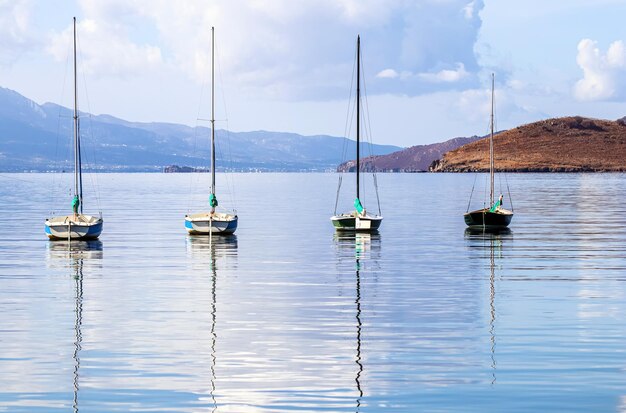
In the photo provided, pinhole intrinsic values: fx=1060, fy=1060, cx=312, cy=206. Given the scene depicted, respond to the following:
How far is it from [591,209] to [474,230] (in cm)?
3634

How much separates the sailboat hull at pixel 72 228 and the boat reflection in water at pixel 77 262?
406 millimetres

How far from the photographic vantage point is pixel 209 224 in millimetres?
61938

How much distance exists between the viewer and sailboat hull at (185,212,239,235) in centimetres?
6209

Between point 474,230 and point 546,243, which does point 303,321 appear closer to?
point 546,243

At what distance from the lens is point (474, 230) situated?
69500 millimetres

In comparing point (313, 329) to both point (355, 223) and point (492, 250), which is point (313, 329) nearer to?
point (492, 250)

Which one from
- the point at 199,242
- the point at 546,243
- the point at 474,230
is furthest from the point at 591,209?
the point at 199,242

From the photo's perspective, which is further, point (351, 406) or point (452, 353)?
point (452, 353)

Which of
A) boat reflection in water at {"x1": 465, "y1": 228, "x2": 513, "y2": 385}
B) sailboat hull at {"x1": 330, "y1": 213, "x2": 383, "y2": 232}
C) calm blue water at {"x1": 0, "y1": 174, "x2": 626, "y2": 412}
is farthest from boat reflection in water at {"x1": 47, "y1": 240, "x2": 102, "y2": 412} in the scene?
sailboat hull at {"x1": 330, "y1": 213, "x2": 383, "y2": 232}

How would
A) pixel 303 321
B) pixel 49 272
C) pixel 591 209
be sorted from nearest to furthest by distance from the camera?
pixel 303 321 → pixel 49 272 → pixel 591 209

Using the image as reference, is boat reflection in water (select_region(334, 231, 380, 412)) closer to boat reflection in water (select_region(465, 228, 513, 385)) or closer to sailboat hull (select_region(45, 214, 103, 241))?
boat reflection in water (select_region(465, 228, 513, 385))

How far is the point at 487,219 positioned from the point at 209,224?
1865cm

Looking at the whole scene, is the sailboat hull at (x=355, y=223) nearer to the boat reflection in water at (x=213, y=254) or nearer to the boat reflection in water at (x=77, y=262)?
the boat reflection in water at (x=213, y=254)

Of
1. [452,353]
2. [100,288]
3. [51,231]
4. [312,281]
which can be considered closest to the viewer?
[452,353]
